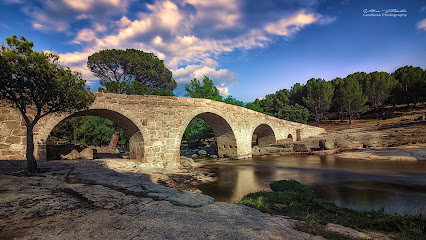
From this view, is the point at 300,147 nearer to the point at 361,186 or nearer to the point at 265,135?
the point at 265,135

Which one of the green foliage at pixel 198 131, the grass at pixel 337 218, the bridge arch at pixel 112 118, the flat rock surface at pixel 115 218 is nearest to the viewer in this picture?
the flat rock surface at pixel 115 218

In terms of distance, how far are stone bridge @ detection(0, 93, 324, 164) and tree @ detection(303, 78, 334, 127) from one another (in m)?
29.5

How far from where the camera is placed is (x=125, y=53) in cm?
2586

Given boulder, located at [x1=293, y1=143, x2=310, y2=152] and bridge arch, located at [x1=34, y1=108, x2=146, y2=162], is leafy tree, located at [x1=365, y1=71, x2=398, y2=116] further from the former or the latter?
bridge arch, located at [x1=34, y1=108, x2=146, y2=162]

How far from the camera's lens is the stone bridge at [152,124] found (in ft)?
32.3

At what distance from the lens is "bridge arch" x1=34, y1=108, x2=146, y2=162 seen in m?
10.2

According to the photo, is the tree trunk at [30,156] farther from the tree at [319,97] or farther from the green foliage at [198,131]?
the tree at [319,97]

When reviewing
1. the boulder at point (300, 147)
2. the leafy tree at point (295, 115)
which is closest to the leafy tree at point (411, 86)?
the leafy tree at point (295, 115)

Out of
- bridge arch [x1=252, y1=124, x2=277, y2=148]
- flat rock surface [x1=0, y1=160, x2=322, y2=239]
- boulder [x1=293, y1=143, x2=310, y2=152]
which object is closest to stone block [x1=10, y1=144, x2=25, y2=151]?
flat rock surface [x1=0, y1=160, x2=322, y2=239]

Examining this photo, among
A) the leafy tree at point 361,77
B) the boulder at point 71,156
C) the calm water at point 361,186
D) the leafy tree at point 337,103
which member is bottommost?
the calm water at point 361,186

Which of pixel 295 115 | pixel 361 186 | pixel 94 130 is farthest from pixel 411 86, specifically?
pixel 94 130

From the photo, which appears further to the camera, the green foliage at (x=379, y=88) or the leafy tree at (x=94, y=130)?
the green foliage at (x=379, y=88)

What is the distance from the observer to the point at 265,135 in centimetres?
2864

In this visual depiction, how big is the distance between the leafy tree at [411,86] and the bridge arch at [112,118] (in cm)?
5426
